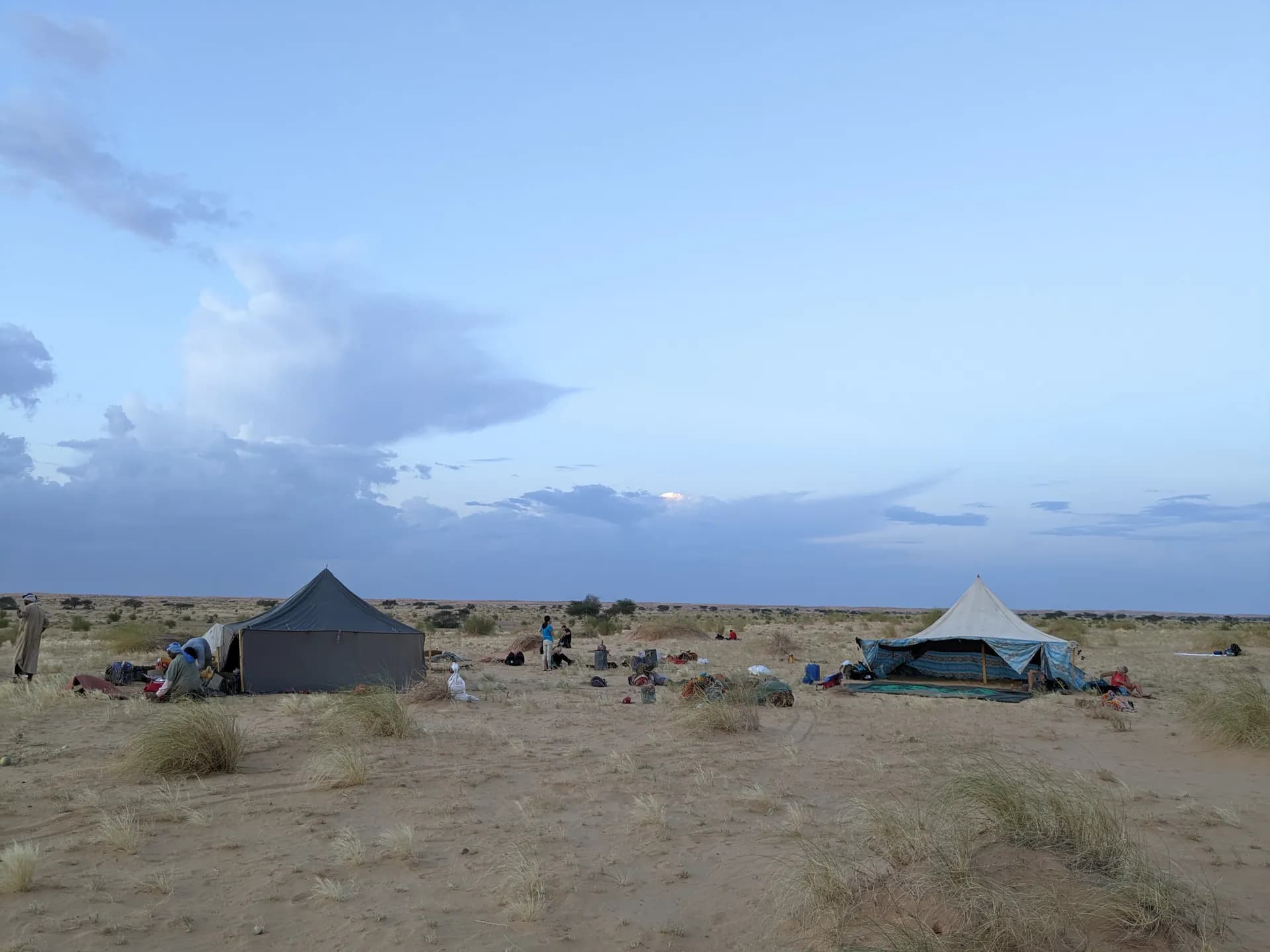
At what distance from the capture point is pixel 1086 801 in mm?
6512

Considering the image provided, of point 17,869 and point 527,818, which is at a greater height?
point 17,869

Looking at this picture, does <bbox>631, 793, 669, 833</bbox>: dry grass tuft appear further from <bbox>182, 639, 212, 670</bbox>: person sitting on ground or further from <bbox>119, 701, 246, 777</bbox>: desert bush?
<bbox>182, 639, 212, 670</bbox>: person sitting on ground

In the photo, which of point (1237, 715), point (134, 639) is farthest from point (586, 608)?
point (1237, 715)

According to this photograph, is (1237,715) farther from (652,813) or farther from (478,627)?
(478,627)

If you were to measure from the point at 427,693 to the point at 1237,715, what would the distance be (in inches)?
455

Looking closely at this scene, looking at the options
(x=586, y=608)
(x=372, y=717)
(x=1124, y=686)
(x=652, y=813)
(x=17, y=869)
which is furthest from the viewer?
(x=586, y=608)

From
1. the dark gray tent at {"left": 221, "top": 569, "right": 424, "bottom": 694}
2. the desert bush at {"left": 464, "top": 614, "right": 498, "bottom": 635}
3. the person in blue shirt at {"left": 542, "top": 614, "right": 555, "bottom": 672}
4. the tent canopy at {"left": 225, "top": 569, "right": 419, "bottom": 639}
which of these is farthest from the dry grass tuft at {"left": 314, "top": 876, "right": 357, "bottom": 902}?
the desert bush at {"left": 464, "top": 614, "right": 498, "bottom": 635}

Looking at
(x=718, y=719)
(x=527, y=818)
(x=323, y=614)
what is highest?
(x=323, y=614)

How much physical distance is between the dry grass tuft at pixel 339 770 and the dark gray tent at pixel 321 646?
716 centimetres

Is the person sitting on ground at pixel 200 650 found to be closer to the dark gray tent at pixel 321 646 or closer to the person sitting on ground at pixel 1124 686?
the dark gray tent at pixel 321 646

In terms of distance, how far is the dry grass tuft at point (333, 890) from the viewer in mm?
5898

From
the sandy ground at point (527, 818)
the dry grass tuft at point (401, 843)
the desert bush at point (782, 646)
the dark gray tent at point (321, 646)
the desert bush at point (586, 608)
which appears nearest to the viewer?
the sandy ground at point (527, 818)

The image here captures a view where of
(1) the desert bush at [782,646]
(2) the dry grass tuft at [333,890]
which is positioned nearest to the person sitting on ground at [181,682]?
(2) the dry grass tuft at [333,890]

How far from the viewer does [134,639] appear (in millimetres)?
24609
